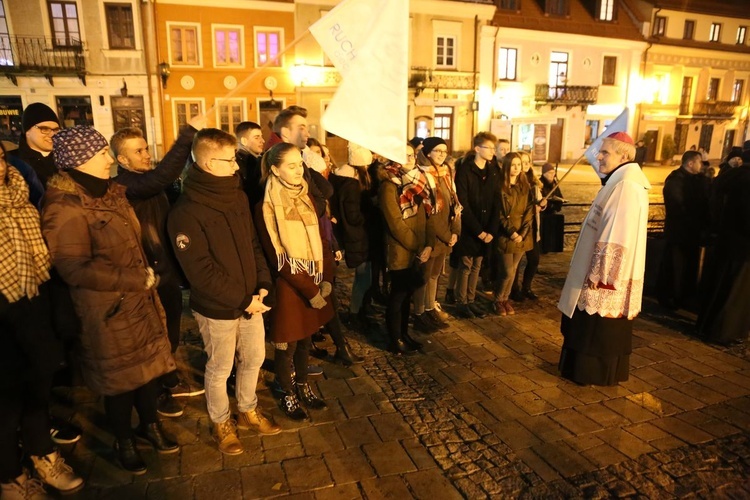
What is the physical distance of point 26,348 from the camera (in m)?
2.74

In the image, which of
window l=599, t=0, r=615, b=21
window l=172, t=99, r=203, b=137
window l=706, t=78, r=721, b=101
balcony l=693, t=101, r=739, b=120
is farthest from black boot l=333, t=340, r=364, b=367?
window l=706, t=78, r=721, b=101

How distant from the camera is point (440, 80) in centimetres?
2489

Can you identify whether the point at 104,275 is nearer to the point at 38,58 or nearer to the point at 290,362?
the point at 290,362

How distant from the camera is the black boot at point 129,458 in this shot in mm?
3029

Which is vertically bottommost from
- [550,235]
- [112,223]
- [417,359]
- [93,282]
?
[417,359]

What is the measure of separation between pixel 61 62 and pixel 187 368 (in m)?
20.2

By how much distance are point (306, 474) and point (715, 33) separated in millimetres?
39252

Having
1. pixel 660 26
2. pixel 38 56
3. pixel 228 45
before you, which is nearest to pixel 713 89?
pixel 660 26

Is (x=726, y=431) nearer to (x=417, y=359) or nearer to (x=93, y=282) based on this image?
(x=417, y=359)

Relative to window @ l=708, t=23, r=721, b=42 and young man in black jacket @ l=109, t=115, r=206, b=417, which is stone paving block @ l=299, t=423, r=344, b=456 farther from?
window @ l=708, t=23, r=721, b=42

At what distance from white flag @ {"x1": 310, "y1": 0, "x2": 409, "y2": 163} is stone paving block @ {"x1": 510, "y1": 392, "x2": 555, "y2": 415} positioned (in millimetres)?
2166

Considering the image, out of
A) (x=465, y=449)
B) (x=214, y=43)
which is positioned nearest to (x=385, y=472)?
(x=465, y=449)

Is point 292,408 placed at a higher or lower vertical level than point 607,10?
lower

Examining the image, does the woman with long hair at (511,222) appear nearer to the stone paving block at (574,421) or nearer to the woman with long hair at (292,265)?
the stone paving block at (574,421)
